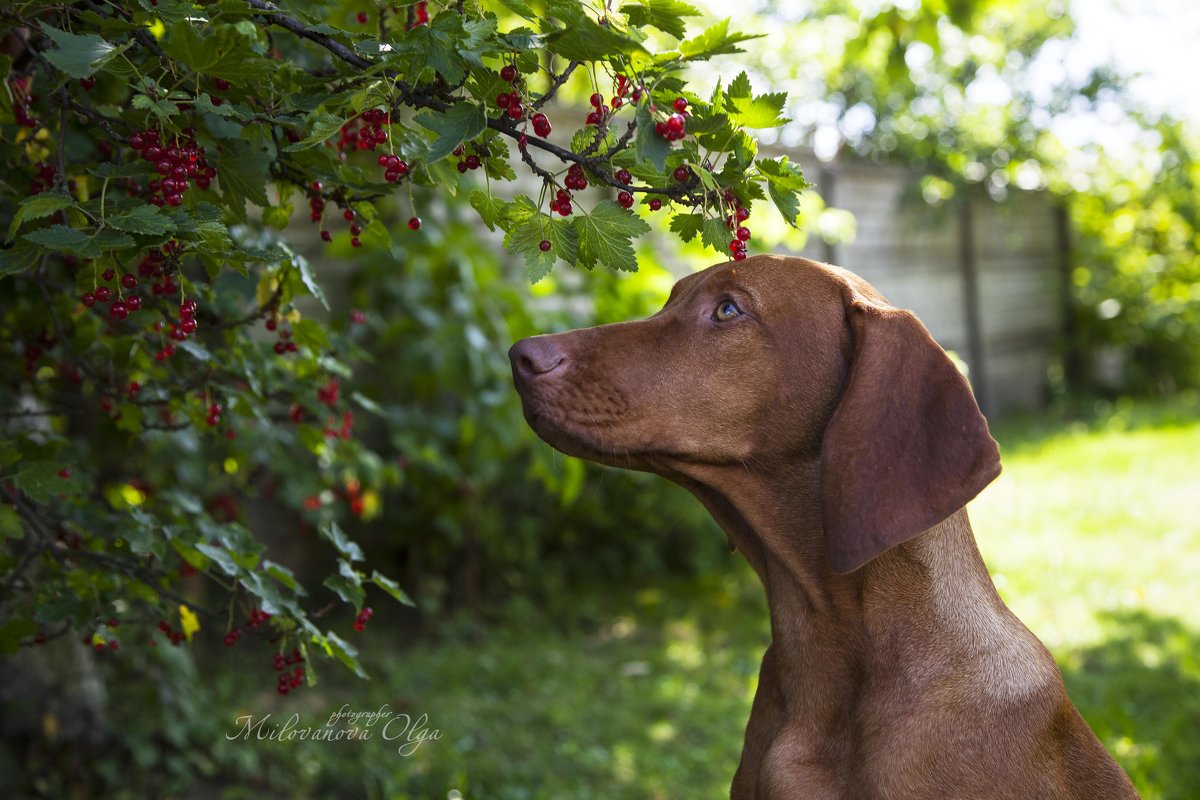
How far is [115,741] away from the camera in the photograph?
12.7 feet

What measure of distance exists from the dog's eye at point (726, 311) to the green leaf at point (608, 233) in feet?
1.31

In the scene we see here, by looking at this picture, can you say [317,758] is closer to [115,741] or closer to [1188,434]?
[115,741]

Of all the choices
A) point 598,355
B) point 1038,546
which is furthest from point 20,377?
point 1038,546

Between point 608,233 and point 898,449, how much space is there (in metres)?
0.64

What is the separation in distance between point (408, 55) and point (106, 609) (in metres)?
1.45

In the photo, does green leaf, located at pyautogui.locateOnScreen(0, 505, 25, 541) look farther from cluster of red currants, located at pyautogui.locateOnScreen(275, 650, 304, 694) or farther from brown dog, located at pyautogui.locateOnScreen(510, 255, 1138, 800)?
brown dog, located at pyautogui.locateOnScreen(510, 255, 1138, 800)

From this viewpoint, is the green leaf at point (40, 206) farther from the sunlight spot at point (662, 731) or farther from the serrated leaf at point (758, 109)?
the sunlight spot at point (662, 731)

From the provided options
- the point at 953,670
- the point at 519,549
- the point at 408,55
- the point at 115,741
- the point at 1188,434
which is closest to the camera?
the point at 408,55

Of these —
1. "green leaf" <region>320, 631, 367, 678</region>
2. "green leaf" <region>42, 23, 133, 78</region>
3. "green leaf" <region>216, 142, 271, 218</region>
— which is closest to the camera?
"green leaf" <region>42, 23, 133, 78</region>

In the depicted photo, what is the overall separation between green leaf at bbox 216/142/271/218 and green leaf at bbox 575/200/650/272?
1.93ft

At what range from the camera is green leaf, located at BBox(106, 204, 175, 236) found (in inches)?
62.6

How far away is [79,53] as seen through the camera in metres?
1.51

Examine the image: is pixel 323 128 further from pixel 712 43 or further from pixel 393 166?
pixel 712 43

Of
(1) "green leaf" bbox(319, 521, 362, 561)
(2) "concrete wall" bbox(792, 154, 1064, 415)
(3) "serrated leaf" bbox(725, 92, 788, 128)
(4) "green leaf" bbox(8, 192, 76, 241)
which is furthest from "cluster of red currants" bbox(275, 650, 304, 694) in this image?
(2) "concrete wall" bbox(792, 154, 1064, 415)
